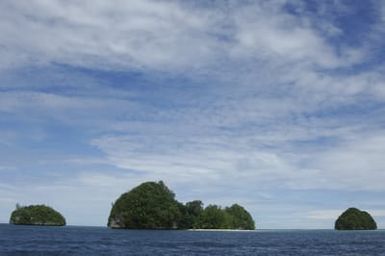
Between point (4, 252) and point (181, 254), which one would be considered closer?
point (4, 252)

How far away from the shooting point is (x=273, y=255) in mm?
103188

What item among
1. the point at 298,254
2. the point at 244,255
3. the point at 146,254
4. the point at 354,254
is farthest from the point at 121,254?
the point at 354,254

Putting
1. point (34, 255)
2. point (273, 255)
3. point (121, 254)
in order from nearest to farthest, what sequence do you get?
point (34, 255) < point (121, 254) < point (273, 255)

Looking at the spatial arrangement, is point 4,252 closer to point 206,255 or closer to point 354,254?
point 206,255

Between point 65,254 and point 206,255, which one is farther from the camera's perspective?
point 206,255

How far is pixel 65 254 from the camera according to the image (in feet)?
301

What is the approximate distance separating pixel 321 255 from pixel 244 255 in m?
12.7

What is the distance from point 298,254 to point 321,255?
173 inches

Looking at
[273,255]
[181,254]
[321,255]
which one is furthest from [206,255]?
[321,255]

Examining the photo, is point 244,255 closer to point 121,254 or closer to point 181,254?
point 181,254

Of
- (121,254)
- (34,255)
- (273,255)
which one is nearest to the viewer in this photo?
(34,255)

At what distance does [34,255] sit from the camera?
87688 millimetres

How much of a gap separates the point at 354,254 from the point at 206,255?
26203 millimetres

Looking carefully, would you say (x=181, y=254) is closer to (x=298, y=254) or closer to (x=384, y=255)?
(x=298, y=254)
